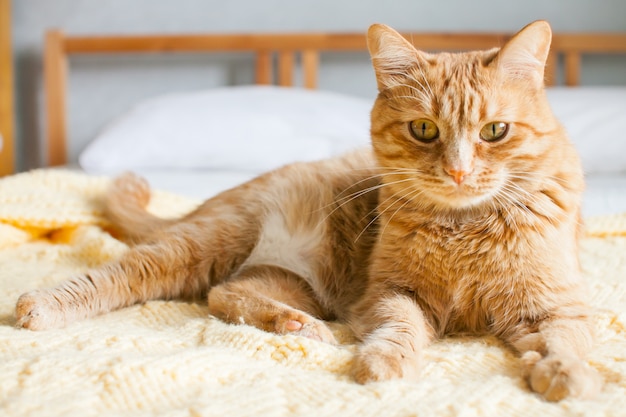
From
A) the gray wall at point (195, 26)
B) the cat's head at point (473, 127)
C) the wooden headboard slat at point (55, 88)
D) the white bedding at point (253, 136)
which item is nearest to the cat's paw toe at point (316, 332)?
the cat's head at point (473, 127)

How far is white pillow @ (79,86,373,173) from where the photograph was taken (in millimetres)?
3143

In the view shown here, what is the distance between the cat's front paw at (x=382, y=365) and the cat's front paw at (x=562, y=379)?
8.1 inches

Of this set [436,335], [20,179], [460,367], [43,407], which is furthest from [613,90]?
[43,407]

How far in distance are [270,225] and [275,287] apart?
209mm

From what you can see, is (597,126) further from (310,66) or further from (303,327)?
(303,327)

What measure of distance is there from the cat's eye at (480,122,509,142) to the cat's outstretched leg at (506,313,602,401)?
0.41 meters

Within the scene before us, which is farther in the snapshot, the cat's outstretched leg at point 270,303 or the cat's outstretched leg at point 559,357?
the cat's outstretched leg at point 270,303

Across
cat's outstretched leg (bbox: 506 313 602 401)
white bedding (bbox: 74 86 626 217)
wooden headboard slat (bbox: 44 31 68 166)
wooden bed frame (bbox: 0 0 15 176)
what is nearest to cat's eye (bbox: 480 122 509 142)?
cat's outstretched leg (bbox: 506 313 602 401)

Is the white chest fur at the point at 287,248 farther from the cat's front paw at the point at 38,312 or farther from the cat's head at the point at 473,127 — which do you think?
the cat's front paw at the point at 38,312

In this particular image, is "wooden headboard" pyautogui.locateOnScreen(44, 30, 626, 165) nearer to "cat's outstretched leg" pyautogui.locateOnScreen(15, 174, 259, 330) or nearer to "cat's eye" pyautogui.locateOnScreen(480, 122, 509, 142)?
"cat's outstretched leg" pyautogui.locateOnScreen(15, 174, 259, 330)

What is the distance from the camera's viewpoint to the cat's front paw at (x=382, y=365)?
1.11m

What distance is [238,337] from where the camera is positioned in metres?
1.27

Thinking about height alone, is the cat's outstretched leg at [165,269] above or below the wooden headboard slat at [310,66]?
below

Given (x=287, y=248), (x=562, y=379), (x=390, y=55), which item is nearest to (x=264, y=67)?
(x=287, y=248)
